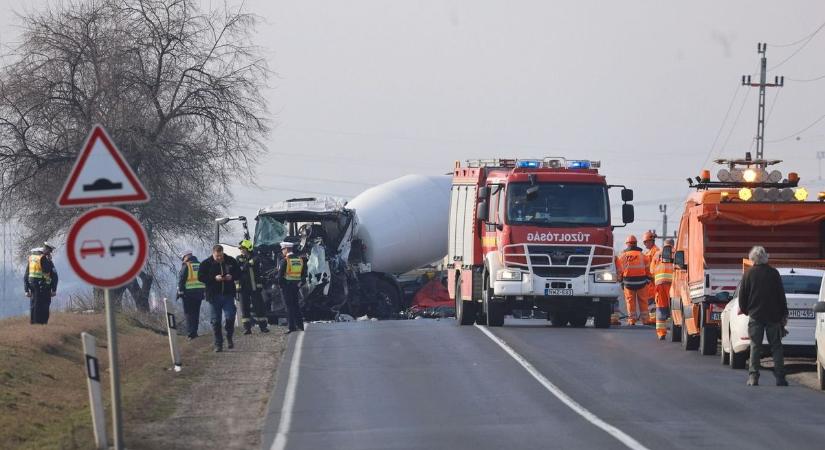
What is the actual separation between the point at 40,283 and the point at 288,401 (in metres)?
12.0

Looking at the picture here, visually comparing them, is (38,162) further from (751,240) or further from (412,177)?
(751,240)

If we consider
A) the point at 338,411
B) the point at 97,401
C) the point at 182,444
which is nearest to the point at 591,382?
the point at 338,411

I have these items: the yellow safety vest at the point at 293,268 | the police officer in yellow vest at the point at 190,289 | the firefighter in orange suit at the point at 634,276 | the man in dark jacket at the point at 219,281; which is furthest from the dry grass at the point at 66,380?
the firefighter in orange suit at the point at 634,276

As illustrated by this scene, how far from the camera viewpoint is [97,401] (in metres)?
12.9

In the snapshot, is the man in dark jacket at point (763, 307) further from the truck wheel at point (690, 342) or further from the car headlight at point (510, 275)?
the car headlight at point (510, 275)

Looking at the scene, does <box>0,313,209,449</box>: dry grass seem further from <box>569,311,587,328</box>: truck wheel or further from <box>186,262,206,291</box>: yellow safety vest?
<box>569,311,587,328</box>: truck wheel

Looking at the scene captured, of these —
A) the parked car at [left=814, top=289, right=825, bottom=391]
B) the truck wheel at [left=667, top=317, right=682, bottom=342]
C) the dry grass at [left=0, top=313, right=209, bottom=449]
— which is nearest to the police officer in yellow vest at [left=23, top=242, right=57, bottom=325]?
the dry grass at [left=0, top=313, right=209, bottom=449]

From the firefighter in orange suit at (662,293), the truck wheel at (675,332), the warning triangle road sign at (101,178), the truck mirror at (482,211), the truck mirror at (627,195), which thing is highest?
the warning triangle road sign at (101,178)

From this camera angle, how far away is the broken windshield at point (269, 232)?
3716cm

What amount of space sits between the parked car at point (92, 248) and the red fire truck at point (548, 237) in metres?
17.9

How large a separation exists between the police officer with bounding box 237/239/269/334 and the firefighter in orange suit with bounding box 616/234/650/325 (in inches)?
289

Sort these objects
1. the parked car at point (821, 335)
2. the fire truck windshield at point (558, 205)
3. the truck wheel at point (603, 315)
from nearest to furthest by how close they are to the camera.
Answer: the parked car at point (821, 335) < the fire truck windshield at point (558, 205) < the truck wheel at point (603, 315)

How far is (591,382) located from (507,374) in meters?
1.35

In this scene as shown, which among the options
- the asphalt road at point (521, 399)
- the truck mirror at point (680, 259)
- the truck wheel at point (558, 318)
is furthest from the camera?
the truck wheel at point (558, 318)
